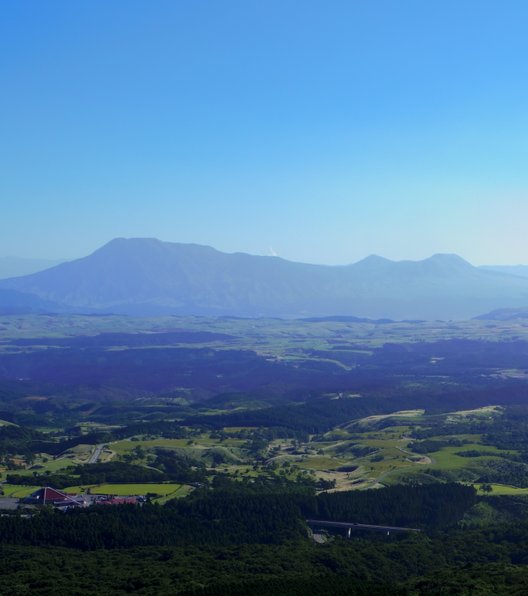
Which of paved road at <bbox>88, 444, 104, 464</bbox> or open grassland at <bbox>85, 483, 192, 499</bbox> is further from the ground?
open grassland at <bbox>85, 483, 192, 499</bbox>

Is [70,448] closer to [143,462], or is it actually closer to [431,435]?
[143,462]

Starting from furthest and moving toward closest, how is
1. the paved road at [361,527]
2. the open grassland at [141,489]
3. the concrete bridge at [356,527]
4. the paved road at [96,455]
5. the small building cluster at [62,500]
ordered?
the paved road at [96,455] < the open grassland at [141,489] < the small building cluster at [62,500] < the paved road at [361,527] < the concrete bridge at [356,527]

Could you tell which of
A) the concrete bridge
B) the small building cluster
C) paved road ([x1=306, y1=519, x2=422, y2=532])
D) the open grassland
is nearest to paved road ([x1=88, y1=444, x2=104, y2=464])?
the open grassland

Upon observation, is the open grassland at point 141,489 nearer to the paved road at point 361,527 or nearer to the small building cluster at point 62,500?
the small building cluster at point 62,500

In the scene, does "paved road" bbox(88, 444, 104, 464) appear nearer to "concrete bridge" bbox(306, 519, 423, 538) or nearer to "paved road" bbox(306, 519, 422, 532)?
"concrete bridge" bbox(306, 519, 423, 538)

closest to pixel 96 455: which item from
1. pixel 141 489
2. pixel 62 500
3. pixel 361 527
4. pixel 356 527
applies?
pixel 141 489

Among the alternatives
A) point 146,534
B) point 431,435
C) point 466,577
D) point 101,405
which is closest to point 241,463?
point 431,435

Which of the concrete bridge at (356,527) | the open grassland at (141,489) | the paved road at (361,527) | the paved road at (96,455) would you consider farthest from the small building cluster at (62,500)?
the paved road at (96,455)

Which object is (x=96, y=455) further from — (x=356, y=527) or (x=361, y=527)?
(x=361, y=527)
